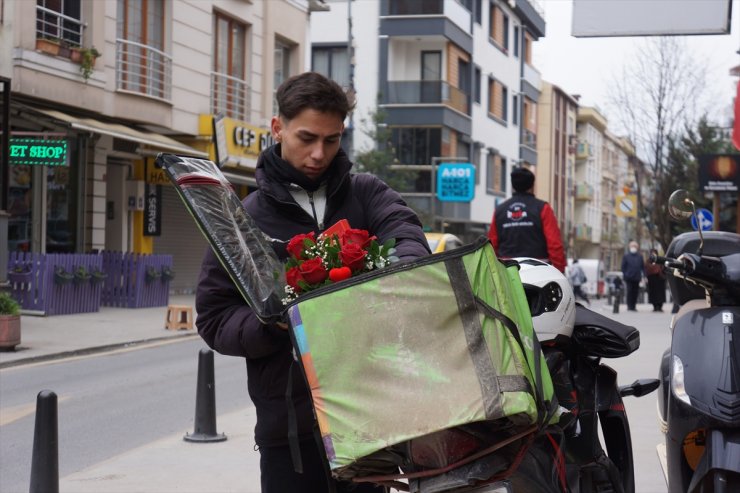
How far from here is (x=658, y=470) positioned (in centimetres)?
676

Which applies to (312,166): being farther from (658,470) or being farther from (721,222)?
(721,222)

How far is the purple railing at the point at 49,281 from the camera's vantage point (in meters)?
18.3

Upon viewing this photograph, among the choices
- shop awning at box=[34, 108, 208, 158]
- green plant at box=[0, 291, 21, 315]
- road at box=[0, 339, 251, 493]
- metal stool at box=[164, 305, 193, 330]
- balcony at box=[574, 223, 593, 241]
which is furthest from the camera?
balcony at box=[574, 223, 593, 241]

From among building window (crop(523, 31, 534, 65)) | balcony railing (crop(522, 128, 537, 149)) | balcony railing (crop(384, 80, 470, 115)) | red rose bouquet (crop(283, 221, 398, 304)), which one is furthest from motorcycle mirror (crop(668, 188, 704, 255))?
building window (crop(523, 31, 534, 65))

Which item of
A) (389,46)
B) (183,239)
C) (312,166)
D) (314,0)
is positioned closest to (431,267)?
(312,166)

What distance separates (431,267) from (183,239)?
26065mm

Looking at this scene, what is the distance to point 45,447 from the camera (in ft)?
16.9

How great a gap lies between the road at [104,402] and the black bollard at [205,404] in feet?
1.77

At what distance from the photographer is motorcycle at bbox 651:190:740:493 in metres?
4.12

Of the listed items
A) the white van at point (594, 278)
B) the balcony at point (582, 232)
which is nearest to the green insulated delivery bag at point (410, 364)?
the white van at point (594, 278)

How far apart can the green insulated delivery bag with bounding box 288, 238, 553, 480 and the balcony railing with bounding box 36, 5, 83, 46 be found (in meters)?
18.5

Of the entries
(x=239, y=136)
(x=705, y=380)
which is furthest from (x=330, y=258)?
(x=239, y=136)

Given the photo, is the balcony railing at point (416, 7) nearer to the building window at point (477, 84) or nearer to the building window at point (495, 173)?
the building window at point (477, 84)

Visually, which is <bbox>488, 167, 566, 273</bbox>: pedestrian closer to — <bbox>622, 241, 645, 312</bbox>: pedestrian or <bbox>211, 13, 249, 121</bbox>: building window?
<bbox>622, 241, 645, 312</bbox>: pedestrian
